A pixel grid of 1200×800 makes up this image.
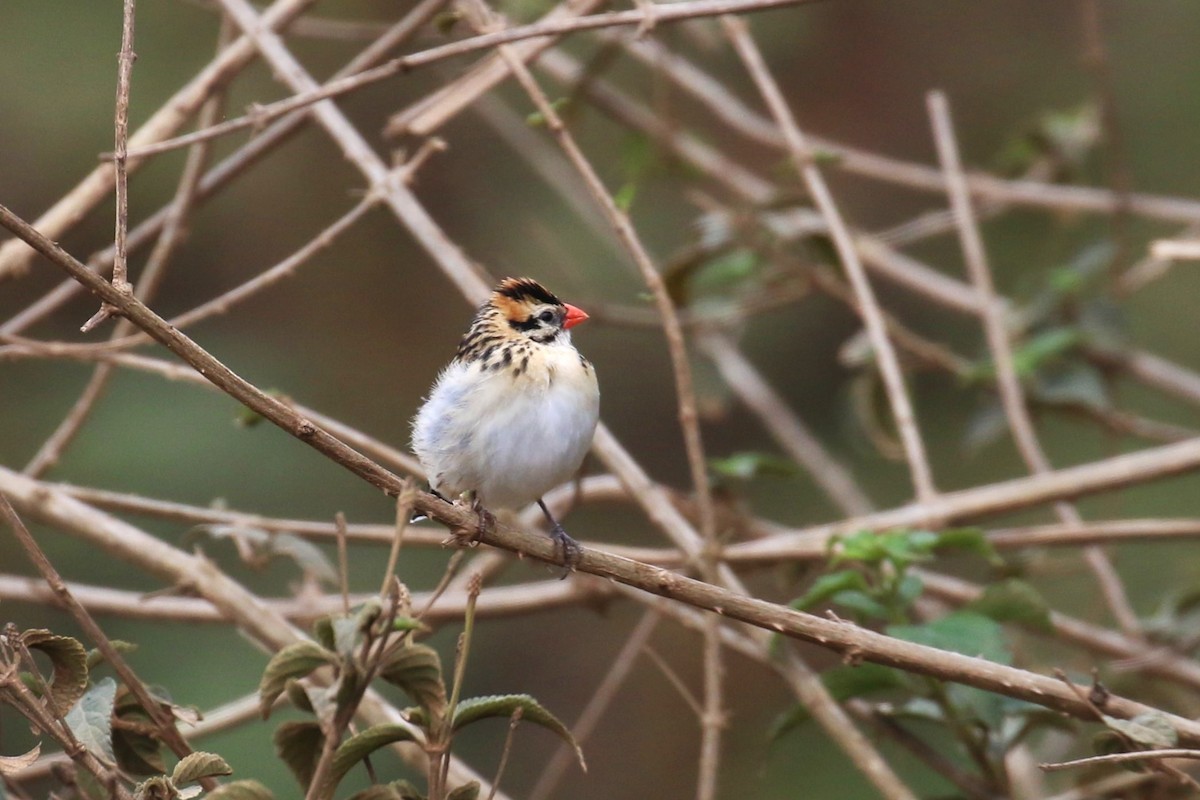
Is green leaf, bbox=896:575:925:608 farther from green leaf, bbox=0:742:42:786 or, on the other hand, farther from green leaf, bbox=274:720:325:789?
green leaf, bbox=0:742:42:786

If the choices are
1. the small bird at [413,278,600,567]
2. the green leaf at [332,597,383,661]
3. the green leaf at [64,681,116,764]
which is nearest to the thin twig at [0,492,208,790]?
the green leaf at [64,681,116,764]

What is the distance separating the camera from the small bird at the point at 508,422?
2.65 metres

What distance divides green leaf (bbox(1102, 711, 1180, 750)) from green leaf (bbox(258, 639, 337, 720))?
3.36 feet

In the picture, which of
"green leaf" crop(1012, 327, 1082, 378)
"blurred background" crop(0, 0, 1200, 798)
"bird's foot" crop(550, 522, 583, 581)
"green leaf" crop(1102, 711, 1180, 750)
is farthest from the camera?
"blurred background" crop(0, 0, 1200, 798)

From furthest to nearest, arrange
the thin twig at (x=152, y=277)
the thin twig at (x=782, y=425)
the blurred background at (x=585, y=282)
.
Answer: the blurred background at (x=585, y=282)
the thin twig at (x=782, y=425)
the thin twig at (x=152, y=277)

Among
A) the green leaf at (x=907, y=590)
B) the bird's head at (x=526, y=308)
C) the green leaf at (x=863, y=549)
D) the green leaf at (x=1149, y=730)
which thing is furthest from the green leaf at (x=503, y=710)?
the bird's head at (x=526, y=308)

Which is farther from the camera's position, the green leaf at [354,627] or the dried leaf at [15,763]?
the dried leaf at [15,763]

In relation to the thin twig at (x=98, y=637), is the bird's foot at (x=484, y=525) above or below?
above

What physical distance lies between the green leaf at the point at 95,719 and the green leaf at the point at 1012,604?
147 cm

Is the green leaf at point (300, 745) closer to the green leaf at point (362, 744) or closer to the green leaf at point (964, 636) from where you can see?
the green leaf at point (362, 744)

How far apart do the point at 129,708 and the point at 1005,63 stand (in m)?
5.47

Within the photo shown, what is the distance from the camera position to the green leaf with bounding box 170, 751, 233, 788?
167 centimetres

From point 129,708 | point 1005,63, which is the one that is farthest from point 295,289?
point 129,708

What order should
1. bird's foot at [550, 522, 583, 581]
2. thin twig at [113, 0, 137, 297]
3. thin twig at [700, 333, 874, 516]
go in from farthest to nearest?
thin twig at [700, 333, 874, 516]
bird's foot at [550, 522, 583, 581]
thin twig at [113, 0, 137, 297]
